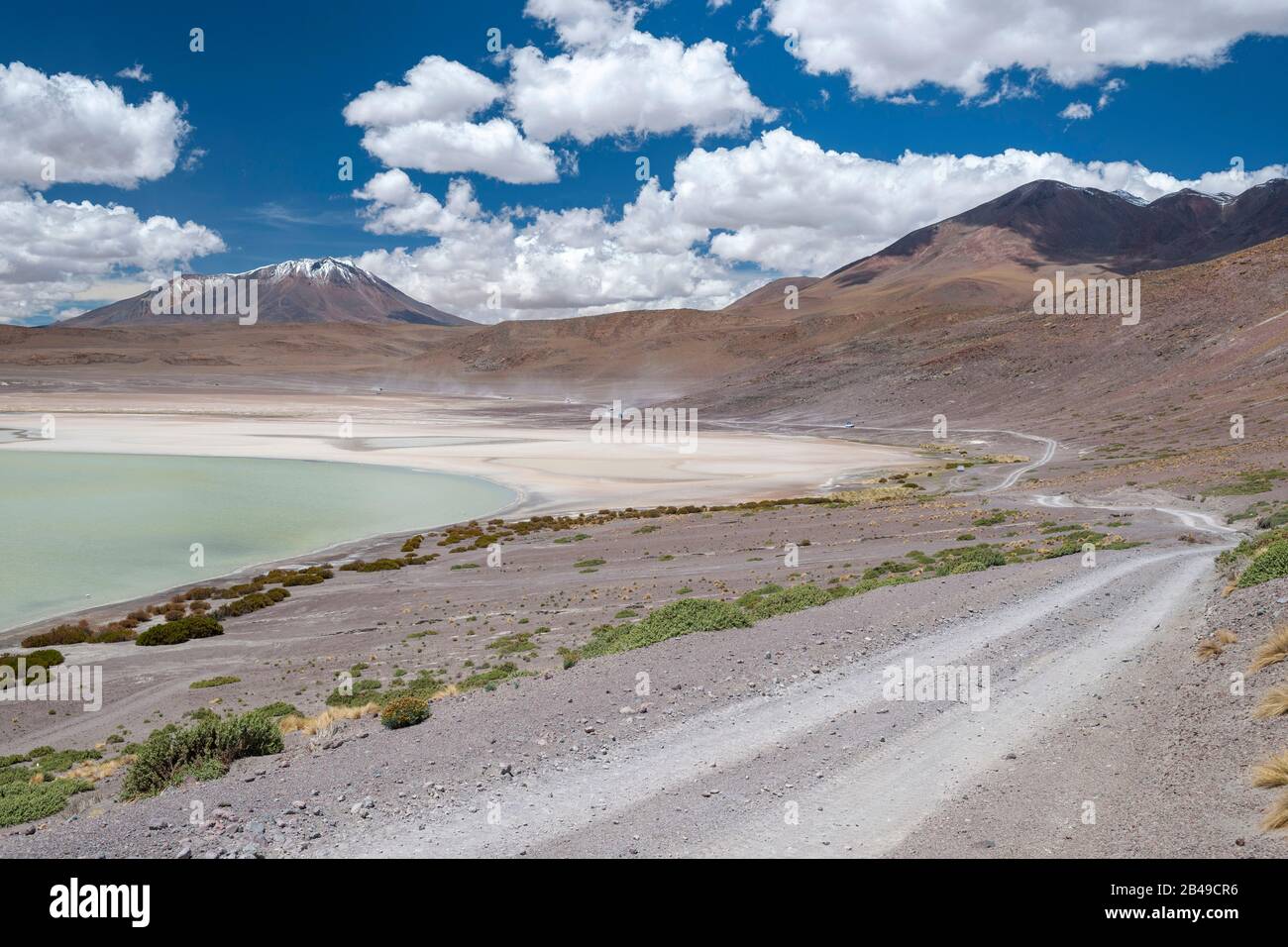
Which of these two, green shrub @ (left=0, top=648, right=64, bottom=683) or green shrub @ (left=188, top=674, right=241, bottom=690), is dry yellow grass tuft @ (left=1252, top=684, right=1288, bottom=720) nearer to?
green shrub @ (left=188, top=674, right=241, bottom=690)

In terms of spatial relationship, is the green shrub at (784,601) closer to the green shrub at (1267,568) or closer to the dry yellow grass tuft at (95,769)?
the green shrub at (1267,568)

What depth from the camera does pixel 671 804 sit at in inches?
300

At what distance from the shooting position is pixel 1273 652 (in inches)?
353

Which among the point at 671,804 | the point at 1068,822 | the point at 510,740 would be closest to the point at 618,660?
the point at 510,740

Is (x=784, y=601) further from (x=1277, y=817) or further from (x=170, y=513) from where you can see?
(x=170, y=513)

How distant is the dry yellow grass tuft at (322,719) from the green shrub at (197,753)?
92cm

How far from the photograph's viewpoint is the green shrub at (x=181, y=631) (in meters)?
20.7

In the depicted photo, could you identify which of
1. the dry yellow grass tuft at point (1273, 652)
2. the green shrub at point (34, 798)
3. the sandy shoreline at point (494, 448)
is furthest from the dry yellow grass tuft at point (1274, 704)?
the sandy shoreline at point (494, 448)

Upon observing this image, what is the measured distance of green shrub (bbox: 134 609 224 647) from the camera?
2073 centimetres

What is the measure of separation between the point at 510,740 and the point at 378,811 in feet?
6.17

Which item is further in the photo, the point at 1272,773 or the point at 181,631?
the point at 181,631

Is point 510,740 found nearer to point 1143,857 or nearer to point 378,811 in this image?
point 378,811

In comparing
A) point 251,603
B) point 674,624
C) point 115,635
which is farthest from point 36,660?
point 674,624

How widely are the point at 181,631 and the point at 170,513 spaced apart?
23109 mm
